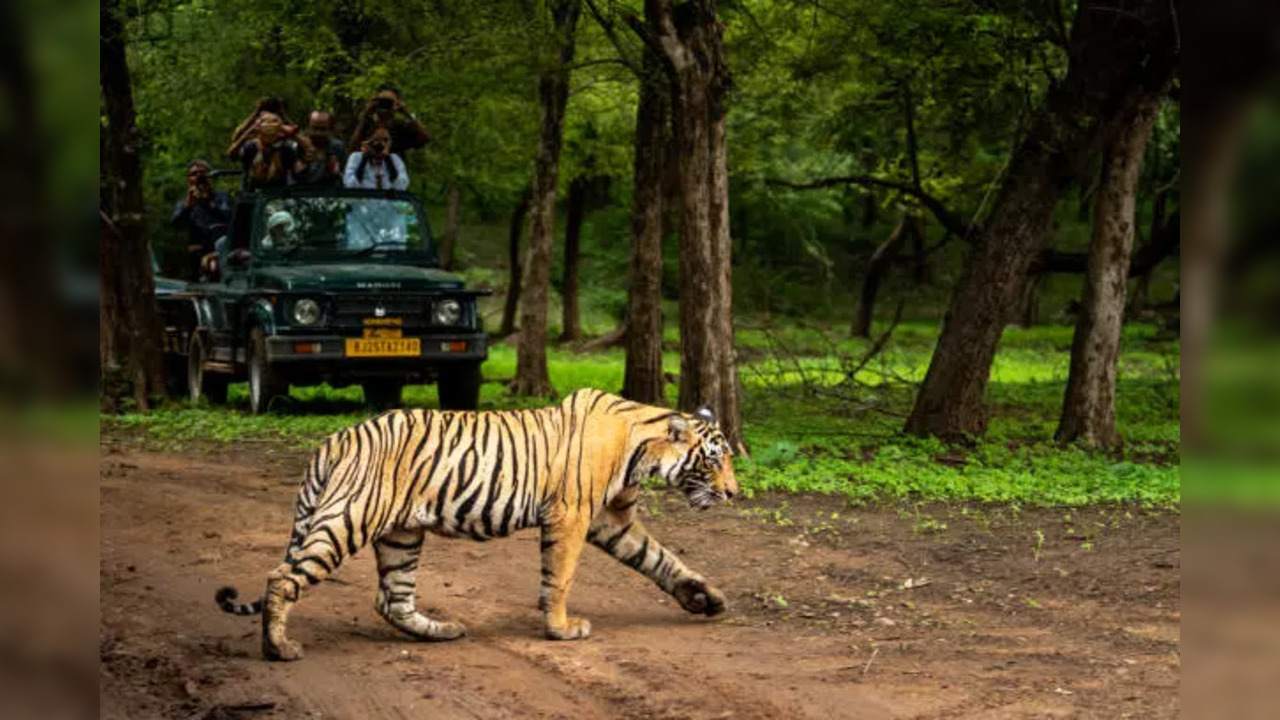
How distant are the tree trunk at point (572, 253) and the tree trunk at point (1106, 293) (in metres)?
15.8

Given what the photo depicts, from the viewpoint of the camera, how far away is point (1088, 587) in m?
7.81

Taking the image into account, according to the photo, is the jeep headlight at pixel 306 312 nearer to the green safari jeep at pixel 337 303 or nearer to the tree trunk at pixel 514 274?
the green safari jeep at pixel 337 303

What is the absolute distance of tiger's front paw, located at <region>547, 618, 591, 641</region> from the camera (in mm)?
6531

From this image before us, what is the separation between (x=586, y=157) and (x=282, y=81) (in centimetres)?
821

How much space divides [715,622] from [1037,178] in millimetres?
8005

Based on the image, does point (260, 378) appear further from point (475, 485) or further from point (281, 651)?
point (281, 651)

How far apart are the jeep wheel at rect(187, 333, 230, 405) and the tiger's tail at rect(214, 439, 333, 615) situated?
1072 centimetres

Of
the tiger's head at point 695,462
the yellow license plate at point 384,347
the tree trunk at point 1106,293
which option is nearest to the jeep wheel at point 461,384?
the yellow license plate at point 384,347

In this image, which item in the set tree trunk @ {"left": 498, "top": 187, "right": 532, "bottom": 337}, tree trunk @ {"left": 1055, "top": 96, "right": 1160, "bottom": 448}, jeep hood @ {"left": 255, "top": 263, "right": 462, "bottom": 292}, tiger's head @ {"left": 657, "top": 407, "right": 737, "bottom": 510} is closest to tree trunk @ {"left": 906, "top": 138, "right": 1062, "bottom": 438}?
tree trunk @ {"left": 1055, "top": 96, "right": 1160, "bottom": 448}

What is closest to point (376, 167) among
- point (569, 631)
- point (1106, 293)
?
point (1106, 293)

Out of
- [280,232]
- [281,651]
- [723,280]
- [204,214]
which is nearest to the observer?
[281,651]

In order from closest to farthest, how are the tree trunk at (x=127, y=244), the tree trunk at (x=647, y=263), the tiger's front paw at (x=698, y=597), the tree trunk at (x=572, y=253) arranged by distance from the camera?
the tiger's front paw at (x=698, y=597) < the tree trunk at (x=127, y=244) < the tree trunk at (x=647, y=263) < the tree trunk at (x=572, y=253)

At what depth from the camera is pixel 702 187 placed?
38.8 feet

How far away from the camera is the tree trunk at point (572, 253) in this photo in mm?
28766
